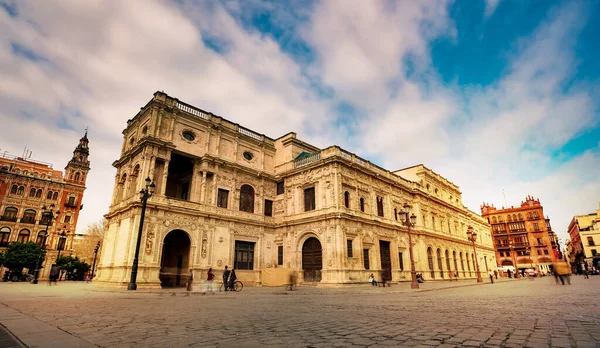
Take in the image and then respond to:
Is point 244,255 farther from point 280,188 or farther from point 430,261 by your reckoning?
point 430,261

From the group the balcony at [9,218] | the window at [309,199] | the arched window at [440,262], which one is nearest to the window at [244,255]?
the window at [309,199]

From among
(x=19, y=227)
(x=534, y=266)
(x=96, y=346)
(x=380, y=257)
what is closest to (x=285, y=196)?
(x=380, y=257)

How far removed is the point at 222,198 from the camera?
82.9 feet

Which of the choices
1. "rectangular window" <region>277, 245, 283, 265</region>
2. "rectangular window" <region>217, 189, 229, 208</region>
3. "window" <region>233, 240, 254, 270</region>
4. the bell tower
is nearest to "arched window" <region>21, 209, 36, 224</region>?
the bell tower

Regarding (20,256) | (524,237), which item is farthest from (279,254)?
(524,237)

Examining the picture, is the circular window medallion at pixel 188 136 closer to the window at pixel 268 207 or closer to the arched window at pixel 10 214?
the window at pixel 268 207

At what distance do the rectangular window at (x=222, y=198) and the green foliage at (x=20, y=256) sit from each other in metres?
24.0

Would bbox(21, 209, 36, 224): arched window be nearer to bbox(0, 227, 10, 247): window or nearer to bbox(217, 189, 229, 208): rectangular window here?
bbox(0, 227, 10, 247): window

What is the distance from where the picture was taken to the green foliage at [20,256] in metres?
34.2

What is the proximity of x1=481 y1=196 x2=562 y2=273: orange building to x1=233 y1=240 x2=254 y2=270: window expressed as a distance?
5804cm

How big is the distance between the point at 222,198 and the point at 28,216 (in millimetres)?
38789

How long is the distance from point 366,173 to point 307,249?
8.66 meters

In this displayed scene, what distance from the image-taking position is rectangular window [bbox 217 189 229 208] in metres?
25.0

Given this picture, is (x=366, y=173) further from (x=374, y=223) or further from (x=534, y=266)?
(x=534, y=266)
